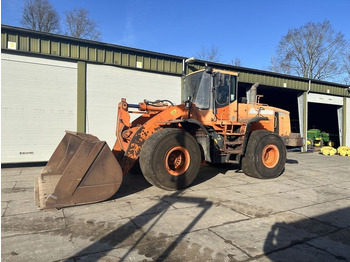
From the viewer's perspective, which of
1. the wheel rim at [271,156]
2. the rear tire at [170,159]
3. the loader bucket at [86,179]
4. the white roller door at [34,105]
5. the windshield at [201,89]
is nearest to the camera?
the loader bucket at [86,179]

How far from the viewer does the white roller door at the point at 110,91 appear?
1006cm

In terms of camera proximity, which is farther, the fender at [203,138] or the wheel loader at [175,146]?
the fender at [203,138]

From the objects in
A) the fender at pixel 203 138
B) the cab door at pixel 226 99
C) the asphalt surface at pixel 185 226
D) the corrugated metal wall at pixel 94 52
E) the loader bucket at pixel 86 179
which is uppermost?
the corrugated metal wall at pixel 94 52

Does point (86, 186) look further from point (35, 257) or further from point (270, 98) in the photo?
point (270, 98)

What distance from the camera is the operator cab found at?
277 inches

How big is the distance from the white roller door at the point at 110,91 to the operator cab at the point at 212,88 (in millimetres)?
3807

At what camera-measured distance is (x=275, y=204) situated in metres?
5.28

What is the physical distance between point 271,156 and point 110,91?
6335mm

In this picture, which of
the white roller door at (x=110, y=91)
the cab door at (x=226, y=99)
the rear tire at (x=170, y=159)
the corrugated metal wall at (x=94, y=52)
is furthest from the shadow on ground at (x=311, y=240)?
the corrugated metal wall at (x=94, y=52)

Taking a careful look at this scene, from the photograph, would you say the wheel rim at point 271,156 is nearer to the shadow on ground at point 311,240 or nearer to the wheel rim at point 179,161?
the wheel rim at point 179,161

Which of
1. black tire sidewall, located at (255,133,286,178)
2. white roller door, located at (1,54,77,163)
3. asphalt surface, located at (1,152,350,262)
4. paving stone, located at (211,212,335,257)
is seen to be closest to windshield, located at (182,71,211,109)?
black tire sidewall, located at (255,133,286,178)

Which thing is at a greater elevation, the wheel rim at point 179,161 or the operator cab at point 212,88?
the operator cab at point 212,88

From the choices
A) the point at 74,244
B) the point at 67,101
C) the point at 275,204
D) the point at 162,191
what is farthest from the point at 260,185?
the point at 67,101

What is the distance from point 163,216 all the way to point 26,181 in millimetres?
4443
